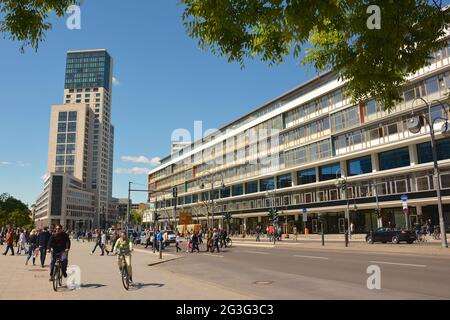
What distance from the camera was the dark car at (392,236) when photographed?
3272cm

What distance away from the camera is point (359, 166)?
162 feet

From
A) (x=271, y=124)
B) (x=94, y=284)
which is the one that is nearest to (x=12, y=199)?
(x=271, y=124)

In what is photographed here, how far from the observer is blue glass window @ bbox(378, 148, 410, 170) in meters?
43.7

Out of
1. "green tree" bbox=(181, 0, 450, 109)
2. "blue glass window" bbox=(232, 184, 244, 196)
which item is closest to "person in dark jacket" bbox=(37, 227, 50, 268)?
"green tree" bbox=(181, 0, 450, 109)

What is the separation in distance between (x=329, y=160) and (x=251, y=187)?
22.9 metres

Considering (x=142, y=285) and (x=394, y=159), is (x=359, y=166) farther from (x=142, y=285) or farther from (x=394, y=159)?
(x=142, y=285)

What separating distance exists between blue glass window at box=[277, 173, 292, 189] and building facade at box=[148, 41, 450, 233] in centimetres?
16

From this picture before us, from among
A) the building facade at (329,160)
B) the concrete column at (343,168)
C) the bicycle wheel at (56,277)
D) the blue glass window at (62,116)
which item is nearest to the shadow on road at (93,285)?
the bicycle wheel at (56,277)

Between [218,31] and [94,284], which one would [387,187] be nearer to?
[94,284]

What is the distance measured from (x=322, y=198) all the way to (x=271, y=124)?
17.7 metres

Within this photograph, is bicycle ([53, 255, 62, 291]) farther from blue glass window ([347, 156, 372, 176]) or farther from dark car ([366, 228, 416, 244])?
blue glass window ([347, 156, 372, 176])

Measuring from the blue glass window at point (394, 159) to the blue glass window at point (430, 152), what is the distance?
1.68 meters

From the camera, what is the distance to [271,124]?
67.1m

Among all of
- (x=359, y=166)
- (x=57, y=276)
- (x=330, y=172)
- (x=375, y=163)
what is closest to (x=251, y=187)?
(x=330, y=172)
